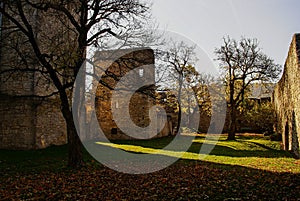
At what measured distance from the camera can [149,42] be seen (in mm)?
11016

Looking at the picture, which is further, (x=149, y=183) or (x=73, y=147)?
(x=73, y=147)

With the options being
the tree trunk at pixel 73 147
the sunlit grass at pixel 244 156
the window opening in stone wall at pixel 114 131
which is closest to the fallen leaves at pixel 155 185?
the tree trunk at pixel 73 147

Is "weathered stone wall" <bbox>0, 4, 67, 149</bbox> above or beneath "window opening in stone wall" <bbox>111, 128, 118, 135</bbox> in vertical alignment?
above

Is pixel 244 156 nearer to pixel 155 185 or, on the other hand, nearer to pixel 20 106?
pixel 155 185

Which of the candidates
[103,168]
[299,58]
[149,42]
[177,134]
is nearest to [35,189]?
[103,168]

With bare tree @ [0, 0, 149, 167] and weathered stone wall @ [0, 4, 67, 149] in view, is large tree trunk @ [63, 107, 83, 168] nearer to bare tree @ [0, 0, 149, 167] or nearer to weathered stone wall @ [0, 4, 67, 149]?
bare tree @ [0, 0, 149, 167]

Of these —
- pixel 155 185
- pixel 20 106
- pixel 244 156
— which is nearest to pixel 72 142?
pixel 155 185

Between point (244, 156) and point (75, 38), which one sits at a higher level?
point (75, 38)

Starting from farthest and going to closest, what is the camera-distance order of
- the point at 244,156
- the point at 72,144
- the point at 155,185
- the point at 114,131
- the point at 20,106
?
the point at 114,131 → the point at 20,106 → the point at 244,156 → the point at 72,144 → the point at 155,185

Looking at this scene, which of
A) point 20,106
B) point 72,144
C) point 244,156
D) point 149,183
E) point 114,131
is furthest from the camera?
point 114,131

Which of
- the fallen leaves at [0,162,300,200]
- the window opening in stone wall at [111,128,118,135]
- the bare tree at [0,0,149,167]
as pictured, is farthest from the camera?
the window opening in stone wall at [111,128,118,135]

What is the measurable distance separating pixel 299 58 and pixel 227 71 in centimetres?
1318

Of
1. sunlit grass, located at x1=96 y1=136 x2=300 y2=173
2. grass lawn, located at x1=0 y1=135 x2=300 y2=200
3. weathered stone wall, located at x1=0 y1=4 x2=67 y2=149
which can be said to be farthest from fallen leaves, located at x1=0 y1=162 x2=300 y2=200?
weathered stone wall, located at x1=0 y1=4 x2=67 y2=149

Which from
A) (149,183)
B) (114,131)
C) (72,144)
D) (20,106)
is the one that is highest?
(20,106)
